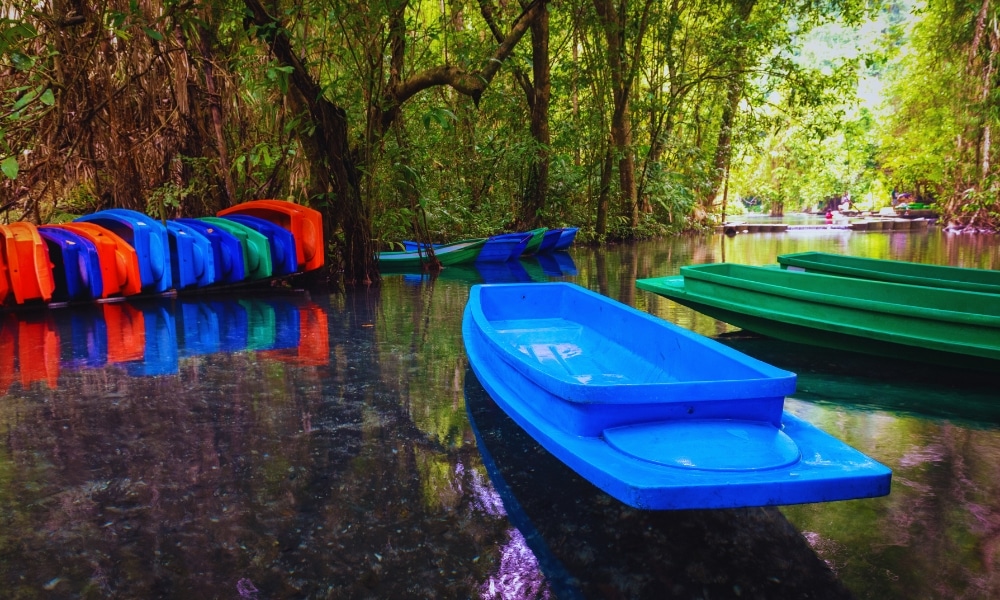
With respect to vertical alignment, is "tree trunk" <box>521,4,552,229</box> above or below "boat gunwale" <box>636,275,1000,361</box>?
above

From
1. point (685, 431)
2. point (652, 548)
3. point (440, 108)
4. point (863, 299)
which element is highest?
point (440, 108)

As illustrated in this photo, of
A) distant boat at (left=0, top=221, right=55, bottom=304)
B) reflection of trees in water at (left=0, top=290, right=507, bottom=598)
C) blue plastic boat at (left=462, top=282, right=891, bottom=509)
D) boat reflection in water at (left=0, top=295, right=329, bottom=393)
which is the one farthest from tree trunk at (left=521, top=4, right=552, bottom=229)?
blue plastic boat at (left=462, top=282, right=891, bottom=509)

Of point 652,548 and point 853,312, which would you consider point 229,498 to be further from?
point 853,312

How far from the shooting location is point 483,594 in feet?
6.63

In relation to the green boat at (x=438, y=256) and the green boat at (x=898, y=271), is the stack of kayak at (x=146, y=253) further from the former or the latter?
the green boat at (x=898, y=271)

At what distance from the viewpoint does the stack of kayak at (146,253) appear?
7.13 metres

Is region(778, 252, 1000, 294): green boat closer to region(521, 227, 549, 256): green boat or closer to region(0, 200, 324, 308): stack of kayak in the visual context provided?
region(0, 200, 324, 308): stack of kayak

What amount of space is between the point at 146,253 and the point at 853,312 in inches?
268

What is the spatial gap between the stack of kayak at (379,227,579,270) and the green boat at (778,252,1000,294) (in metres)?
5.96

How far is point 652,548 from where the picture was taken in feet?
7.48

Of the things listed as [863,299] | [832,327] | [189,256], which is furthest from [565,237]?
[832,327]

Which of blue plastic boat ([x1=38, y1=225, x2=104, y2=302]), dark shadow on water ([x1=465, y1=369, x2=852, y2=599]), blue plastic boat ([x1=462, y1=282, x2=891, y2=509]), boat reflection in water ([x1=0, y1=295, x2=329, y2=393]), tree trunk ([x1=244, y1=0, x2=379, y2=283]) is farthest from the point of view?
tree trunk ([x1=244, y1=0, x2=379, y2=283])

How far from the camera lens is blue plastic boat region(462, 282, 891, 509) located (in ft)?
6.20

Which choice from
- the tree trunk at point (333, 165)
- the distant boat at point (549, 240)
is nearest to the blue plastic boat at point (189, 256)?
the tree trunk at point (333, 165)
